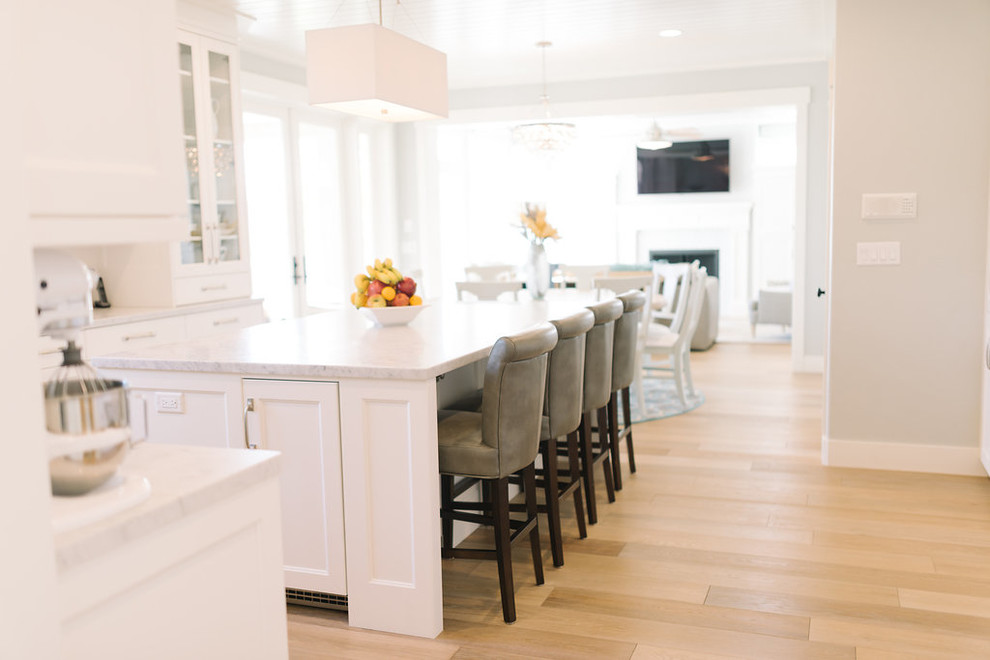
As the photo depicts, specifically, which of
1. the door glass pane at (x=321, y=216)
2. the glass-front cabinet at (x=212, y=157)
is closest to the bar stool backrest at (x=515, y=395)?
the glass-front cabinet at (x=212, y=157)

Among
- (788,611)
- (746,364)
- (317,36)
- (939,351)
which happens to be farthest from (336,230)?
Result: (788,611)

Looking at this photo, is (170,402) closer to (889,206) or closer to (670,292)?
(889,206)

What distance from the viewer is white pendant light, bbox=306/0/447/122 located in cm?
315

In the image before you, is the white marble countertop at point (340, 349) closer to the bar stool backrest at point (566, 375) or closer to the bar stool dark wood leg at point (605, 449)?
the bar stool backrest at point (566, 375)

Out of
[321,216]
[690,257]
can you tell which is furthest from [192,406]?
[690,257]

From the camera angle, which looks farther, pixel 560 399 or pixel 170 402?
pixel 560 399

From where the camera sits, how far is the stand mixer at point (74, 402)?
1.13m

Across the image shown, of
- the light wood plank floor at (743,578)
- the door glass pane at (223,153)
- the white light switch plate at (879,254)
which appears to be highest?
the door glass pane at (223,153)

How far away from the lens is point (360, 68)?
10.4 ft

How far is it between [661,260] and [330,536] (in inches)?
381

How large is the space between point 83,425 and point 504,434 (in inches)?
65.9

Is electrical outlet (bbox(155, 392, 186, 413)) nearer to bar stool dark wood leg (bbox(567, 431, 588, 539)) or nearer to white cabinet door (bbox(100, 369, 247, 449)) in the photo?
white cabinet door (bbox(100, 369, 247, 449))

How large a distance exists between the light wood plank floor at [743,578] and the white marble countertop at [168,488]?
1298mm

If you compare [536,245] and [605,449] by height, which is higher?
[536,245]
